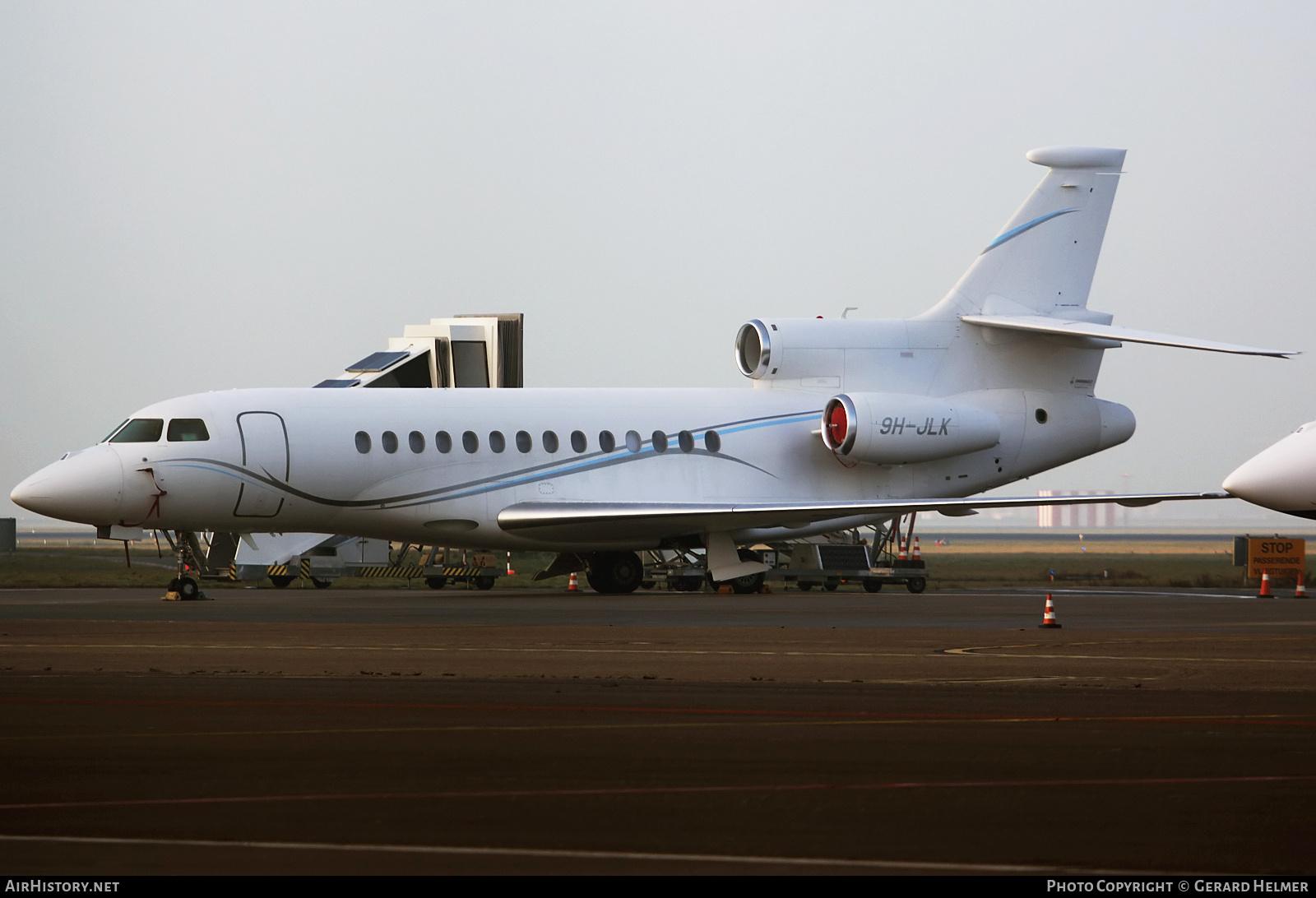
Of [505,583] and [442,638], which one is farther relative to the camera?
[505,583]

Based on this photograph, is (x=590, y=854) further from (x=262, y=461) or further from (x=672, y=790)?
(x=262, y=461)

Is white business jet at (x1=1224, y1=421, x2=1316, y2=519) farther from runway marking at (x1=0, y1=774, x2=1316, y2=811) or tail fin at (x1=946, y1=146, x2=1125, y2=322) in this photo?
tail fin at (x1=946, y1=146, x2=1125, y2=322)

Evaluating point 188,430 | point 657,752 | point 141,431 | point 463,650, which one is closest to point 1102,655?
point 463,650

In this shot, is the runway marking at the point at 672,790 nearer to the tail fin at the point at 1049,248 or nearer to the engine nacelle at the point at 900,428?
the engine nacelle at the point at 900,428

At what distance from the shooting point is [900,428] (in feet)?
111

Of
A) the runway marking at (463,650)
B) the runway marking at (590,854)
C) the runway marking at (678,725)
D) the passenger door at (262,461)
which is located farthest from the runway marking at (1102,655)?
the passenger door at (262,461)

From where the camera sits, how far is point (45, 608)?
1014 inches

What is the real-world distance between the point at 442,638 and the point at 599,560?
48.4ft

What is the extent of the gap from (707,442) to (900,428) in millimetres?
3769

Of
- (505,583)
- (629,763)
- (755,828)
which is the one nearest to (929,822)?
(755,828)

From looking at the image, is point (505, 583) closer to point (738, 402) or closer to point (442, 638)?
point (738, 402)

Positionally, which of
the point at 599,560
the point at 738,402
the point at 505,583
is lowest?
the point at 505,583

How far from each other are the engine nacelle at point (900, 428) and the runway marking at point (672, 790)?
81.4 feet

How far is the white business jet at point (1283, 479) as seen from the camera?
57.3 feet
